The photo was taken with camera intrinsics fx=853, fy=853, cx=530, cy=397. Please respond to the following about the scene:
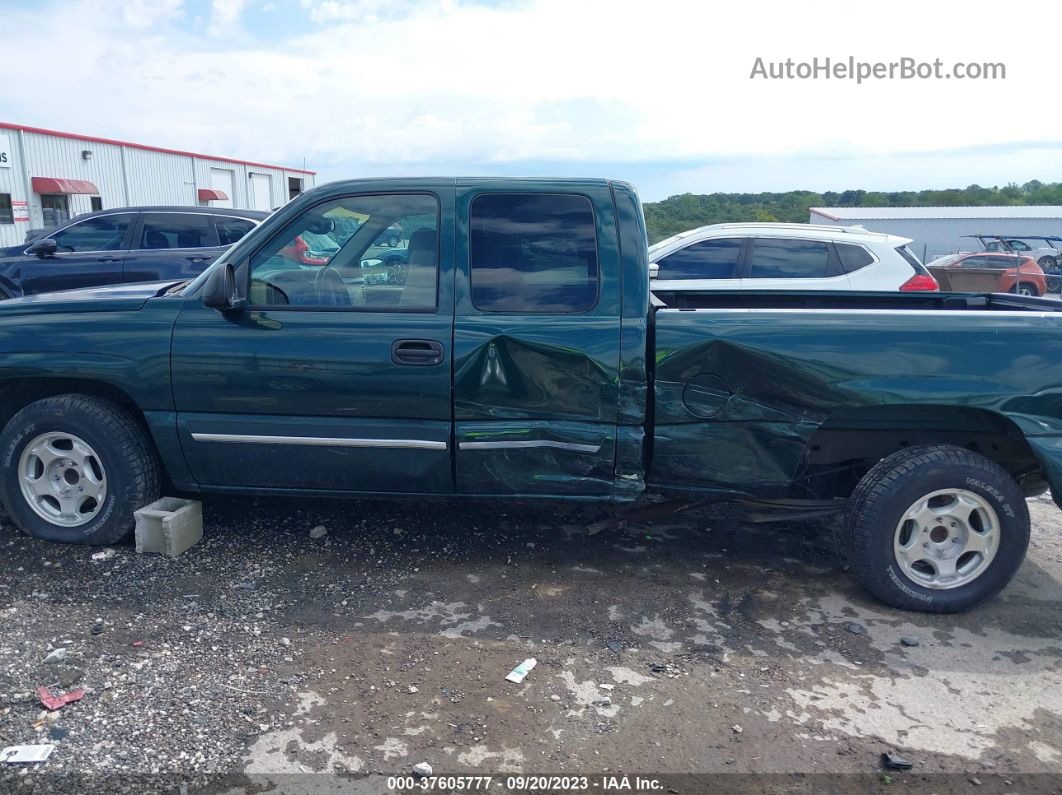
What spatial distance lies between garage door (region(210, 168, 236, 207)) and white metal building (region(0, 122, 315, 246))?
4 cm

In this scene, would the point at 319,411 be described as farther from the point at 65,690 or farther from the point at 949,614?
the point at 949,614

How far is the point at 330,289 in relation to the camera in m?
4.16

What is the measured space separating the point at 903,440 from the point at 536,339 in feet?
6.11

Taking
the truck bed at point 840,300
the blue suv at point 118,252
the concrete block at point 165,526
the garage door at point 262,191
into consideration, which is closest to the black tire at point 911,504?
the truck bed at point 840,300

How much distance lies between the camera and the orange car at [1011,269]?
63.8 ft

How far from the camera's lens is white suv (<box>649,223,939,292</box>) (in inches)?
332

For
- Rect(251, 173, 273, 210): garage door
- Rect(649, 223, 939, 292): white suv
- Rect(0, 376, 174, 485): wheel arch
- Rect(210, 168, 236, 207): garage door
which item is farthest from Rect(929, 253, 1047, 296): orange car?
Rect(251, 173, 273, 210): garage door

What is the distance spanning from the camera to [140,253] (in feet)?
33.0

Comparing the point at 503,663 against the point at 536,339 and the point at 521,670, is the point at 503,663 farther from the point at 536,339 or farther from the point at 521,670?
the point at 536,339

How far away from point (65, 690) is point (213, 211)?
8384mm

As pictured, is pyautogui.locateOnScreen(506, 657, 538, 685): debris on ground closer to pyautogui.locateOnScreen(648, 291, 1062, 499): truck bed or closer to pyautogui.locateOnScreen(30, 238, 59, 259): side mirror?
pyautogui.locateOnScreen(648, 291, 1062, 499): truck bed

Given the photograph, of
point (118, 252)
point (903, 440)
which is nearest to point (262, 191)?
point (118, 252)

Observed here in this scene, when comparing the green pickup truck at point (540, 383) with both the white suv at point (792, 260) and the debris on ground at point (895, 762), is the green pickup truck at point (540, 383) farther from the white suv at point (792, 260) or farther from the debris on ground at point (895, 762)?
the white suv at point (792, 260)

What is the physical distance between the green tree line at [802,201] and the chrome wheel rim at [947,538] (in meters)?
6.69
